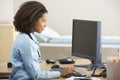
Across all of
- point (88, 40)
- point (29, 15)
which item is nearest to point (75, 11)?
point (88, 40)

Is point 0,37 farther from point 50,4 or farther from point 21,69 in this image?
point 21,69

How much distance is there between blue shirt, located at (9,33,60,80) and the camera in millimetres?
2090

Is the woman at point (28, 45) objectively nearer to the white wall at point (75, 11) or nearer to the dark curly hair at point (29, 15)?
the dark curly hair at point (29, 15)

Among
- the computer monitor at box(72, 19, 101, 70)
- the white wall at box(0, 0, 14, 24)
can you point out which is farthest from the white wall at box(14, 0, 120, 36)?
the computer monitor at box(72, 19, 101, 70)

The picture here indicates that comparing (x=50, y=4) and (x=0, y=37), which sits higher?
(x=50, y=4)

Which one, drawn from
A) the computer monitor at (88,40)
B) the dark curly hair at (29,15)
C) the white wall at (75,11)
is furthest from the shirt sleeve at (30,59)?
the white wall at (75,11)

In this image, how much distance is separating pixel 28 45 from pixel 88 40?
0.81m

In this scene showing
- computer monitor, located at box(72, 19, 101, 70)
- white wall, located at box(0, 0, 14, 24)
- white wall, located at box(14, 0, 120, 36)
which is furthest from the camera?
white wall, located at box(14, 0, 120, 36)

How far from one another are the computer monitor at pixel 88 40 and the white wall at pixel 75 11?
1.51 meters

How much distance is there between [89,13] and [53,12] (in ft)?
1.87

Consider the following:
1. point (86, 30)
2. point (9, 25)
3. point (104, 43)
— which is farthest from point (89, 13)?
point (86, 30)

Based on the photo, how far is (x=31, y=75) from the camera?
6.97 feet

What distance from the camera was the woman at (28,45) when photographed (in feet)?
6.88

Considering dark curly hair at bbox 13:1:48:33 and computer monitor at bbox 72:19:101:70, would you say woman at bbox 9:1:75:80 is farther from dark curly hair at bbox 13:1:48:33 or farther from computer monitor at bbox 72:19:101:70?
computer monitor at bbox 72:19:101:70
